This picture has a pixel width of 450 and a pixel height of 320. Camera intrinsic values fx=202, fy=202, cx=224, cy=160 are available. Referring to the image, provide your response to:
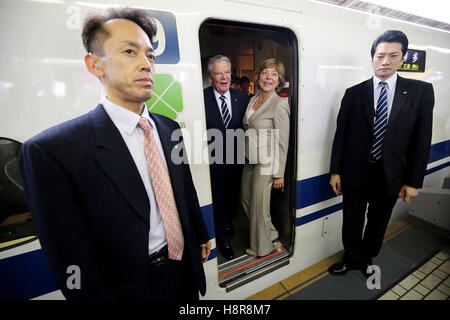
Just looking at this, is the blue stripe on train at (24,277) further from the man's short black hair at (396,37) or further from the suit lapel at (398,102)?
the man's short black hair at (396,37)

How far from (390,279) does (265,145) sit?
2.04 meters

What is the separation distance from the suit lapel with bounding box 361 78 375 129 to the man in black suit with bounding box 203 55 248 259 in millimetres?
1233

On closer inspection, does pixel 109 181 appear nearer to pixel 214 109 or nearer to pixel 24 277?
pixel 24 277

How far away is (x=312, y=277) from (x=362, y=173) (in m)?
1.29

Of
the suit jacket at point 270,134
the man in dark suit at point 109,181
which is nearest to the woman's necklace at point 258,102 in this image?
the suit jacket at point 270,134

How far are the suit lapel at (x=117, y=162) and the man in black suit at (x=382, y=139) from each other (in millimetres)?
1931

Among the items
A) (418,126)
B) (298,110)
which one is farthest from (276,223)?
(418,126)

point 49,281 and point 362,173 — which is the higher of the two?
point 362,173

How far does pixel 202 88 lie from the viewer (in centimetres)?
150

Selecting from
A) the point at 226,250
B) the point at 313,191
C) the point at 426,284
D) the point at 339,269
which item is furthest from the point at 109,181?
the point at 426,284
